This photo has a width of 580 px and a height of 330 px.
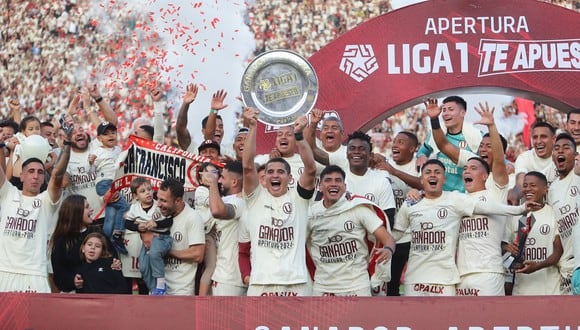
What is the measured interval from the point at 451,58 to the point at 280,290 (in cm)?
338

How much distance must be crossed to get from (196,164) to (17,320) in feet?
8.76

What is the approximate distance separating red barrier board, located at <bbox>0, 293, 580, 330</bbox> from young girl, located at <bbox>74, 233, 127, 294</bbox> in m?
1.10

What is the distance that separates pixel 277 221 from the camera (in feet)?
32.7

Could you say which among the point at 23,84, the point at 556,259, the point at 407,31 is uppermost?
the point at 23,84

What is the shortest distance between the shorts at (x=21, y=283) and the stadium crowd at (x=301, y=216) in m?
0.01

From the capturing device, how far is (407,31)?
1215cm

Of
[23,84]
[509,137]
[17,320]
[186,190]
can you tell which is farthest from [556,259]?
[23,84]

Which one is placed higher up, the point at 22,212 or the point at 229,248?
the point at 22,212

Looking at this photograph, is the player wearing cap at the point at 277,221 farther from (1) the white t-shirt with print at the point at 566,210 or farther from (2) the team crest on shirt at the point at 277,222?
(1) the white t-shirt with print at the point at 566,210

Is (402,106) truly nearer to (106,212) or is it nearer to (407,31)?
(407,31)

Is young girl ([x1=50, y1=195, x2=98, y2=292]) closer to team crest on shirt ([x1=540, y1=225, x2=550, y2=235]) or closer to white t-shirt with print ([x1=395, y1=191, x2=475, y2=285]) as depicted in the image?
white t-shirt with print ([x1=395, y1=191, x2=475, y2=285])

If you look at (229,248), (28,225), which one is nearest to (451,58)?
(229,248)

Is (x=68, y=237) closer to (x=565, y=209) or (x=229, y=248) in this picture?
(x=229, y=248)

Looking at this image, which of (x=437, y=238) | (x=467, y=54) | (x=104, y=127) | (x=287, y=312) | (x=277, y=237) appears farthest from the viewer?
(x=467, y=54)
